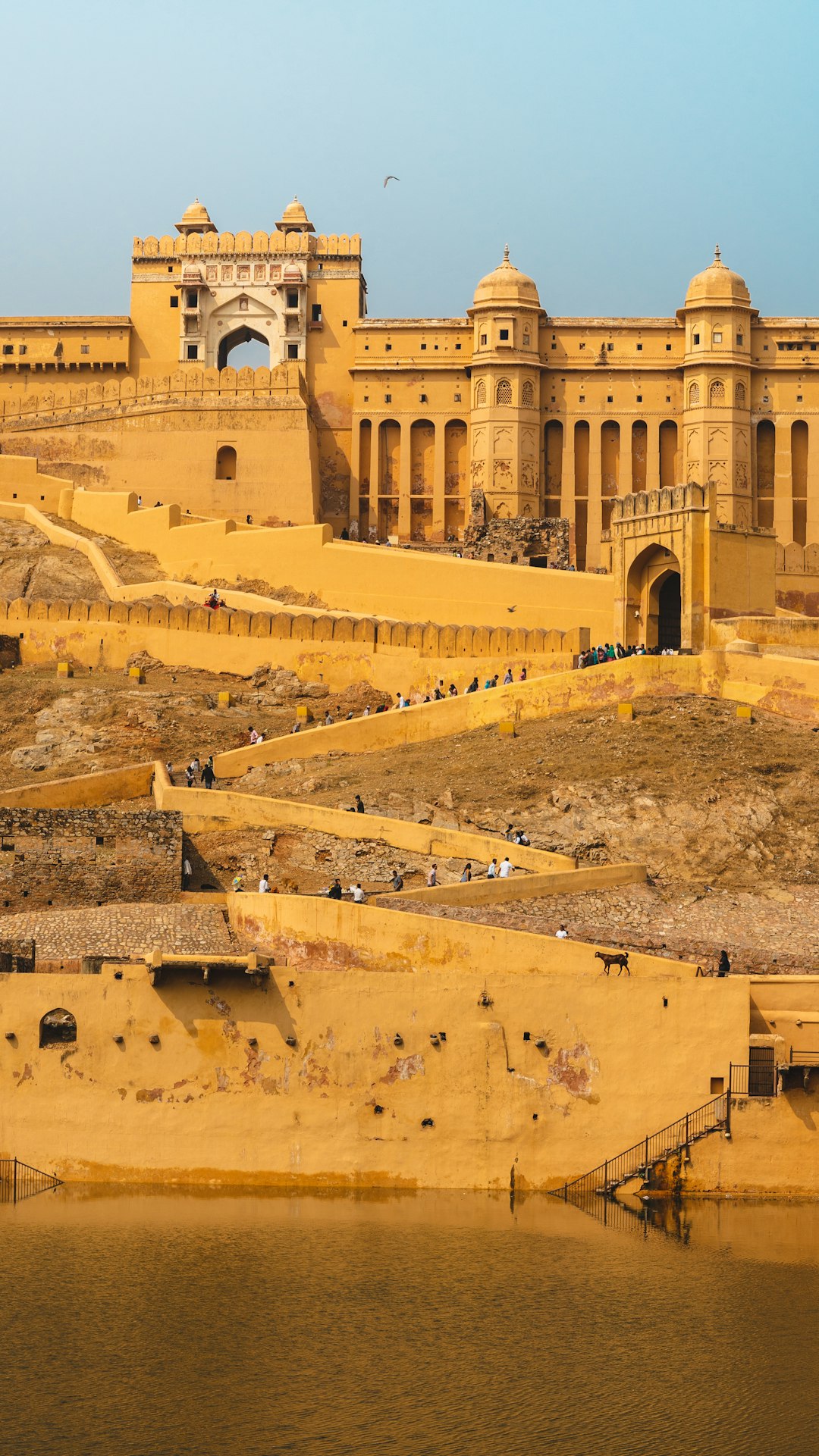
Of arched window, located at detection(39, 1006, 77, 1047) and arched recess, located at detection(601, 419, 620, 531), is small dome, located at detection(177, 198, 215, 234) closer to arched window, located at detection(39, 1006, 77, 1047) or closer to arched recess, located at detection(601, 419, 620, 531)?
arched recess, located at detection(601, 419, 620, 531)

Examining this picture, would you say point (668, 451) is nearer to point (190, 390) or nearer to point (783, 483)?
point (783, 483)

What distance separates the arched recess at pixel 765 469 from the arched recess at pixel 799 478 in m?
0.51

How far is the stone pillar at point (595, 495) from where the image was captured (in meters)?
52.8

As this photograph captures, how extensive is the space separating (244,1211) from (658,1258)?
4127mm

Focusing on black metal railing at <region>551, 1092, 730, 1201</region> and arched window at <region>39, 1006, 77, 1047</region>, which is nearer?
black metal railing at <region>551, 1092, 730, 1201</region>

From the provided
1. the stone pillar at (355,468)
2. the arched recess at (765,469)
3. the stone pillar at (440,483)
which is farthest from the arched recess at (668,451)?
the stone pillar at (355,468)

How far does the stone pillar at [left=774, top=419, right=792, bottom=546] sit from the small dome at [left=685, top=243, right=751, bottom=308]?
337 cm

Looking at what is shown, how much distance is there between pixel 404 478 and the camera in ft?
177

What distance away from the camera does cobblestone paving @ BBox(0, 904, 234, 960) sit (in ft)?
78.4

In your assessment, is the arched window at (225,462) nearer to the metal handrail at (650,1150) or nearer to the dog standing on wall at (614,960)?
the dog standing on wall at (614,960)

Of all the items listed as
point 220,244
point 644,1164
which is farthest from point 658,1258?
point 220,244

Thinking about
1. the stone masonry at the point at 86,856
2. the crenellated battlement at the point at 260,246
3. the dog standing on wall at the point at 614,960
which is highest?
the crenellated battlement at the point at 260,246

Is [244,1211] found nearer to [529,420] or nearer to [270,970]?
[270,970]

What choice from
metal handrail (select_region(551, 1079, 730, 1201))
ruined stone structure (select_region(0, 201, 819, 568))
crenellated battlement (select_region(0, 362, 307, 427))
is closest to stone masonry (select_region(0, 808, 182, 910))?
metal handrail (select_region(551, 1079, 730, 1201))
